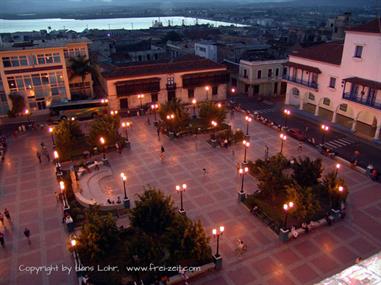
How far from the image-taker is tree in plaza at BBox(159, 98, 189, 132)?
3962 cm

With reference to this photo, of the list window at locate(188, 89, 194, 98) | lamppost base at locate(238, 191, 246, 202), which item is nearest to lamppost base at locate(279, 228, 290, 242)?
lamppost base at locate(238, 191, 246, 202)

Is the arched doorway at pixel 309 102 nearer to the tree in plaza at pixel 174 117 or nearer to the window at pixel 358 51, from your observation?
the window at pixel 358 51

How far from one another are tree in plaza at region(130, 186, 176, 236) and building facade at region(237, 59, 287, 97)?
124 ft

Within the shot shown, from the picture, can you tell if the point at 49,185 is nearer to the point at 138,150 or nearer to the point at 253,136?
the point at 138,150

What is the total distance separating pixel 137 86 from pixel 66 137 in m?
17.7

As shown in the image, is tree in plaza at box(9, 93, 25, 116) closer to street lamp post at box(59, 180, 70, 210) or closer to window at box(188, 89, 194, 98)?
window at box(188, 89, 194, 98)

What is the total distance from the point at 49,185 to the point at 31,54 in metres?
24.8

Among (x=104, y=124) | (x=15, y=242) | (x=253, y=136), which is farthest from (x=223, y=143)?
(x=15, y=242)

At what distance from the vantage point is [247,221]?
25047 mm

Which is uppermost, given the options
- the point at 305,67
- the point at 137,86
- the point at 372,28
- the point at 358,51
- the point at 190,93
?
the point at 372,28

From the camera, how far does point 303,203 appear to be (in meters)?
23.5

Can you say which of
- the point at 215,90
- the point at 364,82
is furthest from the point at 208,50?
the point at 364,82

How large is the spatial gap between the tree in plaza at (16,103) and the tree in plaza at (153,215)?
33255 millimetres

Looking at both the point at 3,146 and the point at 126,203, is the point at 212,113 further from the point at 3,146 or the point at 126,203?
the point at 3,146
